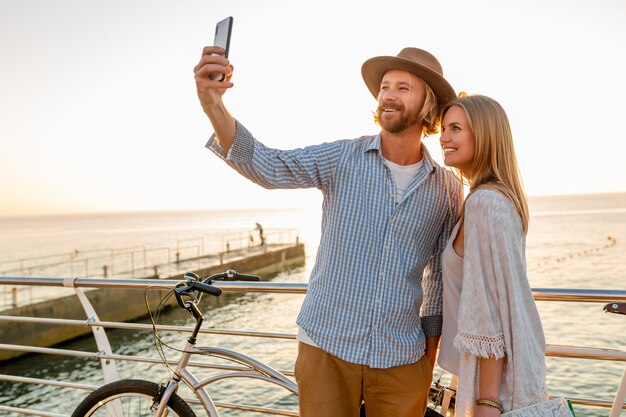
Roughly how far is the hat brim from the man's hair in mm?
22

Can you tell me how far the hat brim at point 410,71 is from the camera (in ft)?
6.85

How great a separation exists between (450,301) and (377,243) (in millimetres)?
320

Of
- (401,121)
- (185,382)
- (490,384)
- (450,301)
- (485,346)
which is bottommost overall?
(185,382)

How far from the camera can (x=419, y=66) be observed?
2.07 meters

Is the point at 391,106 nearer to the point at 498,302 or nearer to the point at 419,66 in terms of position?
the point at 419,66

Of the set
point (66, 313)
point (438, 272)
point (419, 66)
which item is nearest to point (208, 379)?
point (438, 272)

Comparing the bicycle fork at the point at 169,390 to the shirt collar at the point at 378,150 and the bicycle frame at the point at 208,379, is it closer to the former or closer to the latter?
the bicycle frame at the point at 208,379

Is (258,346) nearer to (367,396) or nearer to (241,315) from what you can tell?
(241,315)

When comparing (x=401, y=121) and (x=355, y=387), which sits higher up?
(x=401, y=121)

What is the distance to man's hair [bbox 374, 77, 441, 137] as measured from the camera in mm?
2121

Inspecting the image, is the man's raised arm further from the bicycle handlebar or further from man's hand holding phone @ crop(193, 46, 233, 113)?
the bicycle handlebar

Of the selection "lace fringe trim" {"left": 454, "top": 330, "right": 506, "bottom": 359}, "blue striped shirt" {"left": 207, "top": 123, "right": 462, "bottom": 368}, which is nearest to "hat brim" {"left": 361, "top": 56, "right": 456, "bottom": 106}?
"blue striped shirt" {"left": 207, "top": 123, "right": 462, "bottom": 368}

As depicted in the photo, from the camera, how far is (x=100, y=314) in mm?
19641

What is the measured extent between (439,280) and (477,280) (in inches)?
15.8
